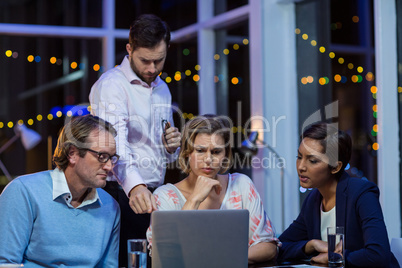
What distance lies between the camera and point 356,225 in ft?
8.18

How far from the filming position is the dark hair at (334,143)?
8.74ft

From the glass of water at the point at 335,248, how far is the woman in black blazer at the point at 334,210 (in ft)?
0.31

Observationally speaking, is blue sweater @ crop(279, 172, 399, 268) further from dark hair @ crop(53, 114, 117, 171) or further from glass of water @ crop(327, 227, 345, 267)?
dark hair @ crop(53, 114, 117, 171)

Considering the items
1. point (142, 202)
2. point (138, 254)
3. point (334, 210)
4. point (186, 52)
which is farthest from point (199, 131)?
point (186, 52)

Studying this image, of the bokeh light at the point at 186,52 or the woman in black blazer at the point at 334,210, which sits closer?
the woman in black blazer at the point at 334,210

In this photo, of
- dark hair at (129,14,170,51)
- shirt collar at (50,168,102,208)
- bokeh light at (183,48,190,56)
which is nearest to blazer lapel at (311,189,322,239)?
shirt collar at (50,168,102,208)

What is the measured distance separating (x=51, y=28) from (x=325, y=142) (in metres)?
3.86

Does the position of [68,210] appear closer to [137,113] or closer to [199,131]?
[199,131]

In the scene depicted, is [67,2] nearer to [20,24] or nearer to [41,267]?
[20,24]

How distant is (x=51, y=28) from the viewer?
5754 mm

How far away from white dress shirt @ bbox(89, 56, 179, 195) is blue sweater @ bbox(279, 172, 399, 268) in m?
0.84

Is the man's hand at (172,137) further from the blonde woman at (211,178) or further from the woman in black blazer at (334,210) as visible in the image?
the woman in black blazer at (334,210)

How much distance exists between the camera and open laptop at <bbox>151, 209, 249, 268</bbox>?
1.85 meters

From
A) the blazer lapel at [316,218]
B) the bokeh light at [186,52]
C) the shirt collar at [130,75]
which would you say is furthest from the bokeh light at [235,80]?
the blazer lapel at [316,218]
